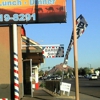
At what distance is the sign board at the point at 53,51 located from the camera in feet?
61.7

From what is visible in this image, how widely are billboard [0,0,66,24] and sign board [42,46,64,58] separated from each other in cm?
183

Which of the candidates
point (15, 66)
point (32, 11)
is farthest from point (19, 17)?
point (15, 66)

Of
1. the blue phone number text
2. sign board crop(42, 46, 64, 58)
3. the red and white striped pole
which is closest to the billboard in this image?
the blue phone number text

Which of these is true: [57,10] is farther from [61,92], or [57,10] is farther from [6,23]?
[61,92]

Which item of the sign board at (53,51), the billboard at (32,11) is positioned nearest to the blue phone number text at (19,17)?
the billboard at (32,11)

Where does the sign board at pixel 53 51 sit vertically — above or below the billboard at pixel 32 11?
below

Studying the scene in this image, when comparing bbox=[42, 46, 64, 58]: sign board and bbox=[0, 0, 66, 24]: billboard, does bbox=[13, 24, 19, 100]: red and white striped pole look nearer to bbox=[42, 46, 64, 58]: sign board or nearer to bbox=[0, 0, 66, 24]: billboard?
bbox=[0, 0, 66, 24]: billboard

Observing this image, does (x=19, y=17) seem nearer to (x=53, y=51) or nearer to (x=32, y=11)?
(x=32, y=11)

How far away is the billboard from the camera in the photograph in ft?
58.5

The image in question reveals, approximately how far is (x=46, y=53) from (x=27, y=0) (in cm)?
353

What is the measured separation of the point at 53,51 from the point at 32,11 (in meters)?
2.85

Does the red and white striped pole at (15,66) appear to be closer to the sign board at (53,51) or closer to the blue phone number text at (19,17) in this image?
the blue phone number text at (19,17)

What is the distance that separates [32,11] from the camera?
706 inches

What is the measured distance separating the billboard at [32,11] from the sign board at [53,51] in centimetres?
183
